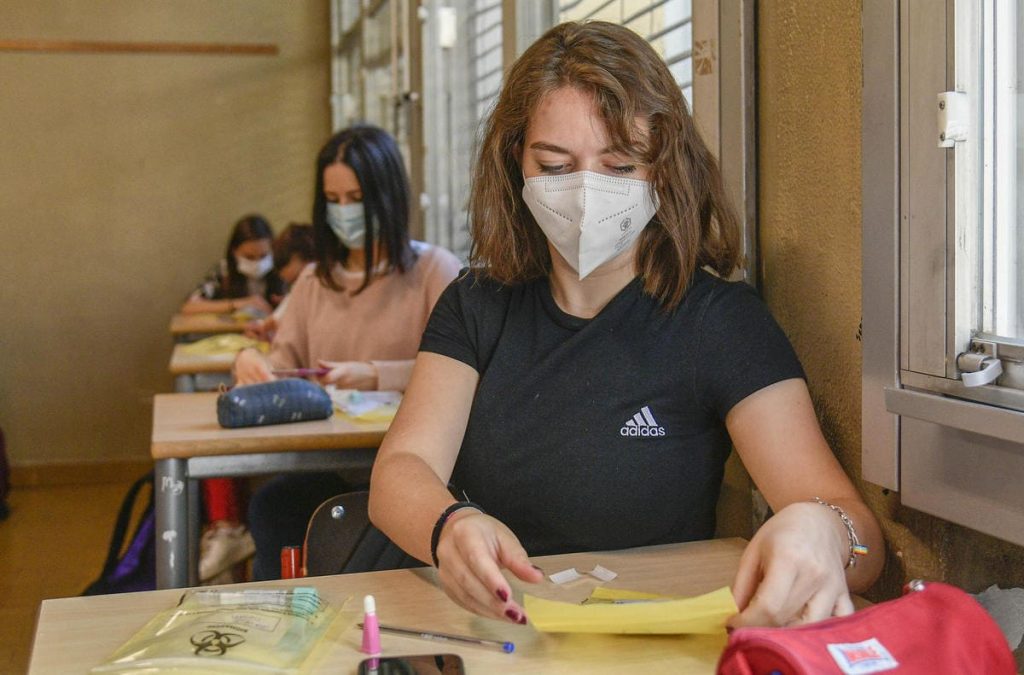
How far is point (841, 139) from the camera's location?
1.36 m

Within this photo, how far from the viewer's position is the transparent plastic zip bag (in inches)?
36.4

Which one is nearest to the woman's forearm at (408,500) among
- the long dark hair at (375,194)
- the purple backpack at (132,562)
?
the purple backpack at (132,562)

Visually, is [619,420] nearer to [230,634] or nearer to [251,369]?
[230,634]

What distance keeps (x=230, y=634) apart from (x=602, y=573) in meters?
0.43

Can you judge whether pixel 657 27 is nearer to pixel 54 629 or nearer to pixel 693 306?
pixel 693 306

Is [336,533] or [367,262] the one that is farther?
[367,262]

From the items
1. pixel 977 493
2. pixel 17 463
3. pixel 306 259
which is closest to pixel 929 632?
pixel 977 493

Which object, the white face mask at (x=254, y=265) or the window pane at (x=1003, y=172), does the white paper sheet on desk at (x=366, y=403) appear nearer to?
the window pane at (x=1003, y=172)

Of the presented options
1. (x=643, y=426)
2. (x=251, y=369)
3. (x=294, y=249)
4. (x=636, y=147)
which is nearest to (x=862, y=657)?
(x=643, y=426)

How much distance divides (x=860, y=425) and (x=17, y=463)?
553 cm

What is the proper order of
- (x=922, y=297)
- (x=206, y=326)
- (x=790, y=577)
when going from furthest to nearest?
(x=206, y=326), (x=922, y=297), (x=790, y=577)

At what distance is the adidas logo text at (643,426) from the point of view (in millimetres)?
1416

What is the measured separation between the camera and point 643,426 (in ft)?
4.65

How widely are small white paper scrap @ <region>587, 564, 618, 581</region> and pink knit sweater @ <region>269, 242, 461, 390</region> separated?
1.58 m
